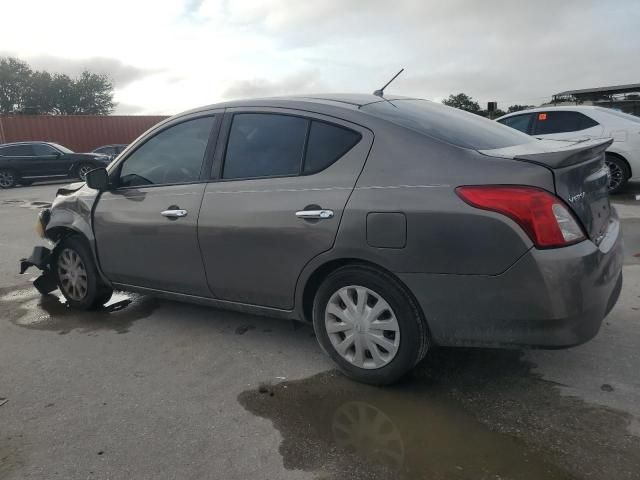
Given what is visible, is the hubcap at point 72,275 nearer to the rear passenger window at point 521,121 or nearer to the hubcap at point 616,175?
the rear passenger window at point 521,121

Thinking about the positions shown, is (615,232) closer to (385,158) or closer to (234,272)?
(385,158)

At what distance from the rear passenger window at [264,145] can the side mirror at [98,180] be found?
1157 mm

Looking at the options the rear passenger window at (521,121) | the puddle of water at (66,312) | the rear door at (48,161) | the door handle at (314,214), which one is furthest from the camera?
the rear door at (48,161)

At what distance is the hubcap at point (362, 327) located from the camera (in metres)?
2.93

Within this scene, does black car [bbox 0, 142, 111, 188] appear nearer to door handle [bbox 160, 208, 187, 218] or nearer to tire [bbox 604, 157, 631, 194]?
tire [bbox 604, 157, 631, 194]

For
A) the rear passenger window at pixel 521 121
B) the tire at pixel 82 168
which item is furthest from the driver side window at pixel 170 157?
the tire at pixel 82 168

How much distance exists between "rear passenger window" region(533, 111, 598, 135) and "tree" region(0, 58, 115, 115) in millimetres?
52614

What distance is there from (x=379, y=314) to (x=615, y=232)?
1.41 metres

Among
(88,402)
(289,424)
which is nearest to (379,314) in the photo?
(289,424)

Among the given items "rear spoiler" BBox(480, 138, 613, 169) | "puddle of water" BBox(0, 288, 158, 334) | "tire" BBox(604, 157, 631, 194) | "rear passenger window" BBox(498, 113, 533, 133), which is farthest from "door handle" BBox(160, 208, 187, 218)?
"tire" BBox(604, 157, 631, 194)

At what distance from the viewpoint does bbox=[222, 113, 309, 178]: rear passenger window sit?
3273mm

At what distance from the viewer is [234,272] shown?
3484 millimetres

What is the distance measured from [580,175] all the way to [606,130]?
7022 mm

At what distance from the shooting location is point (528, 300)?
8.30 feet
